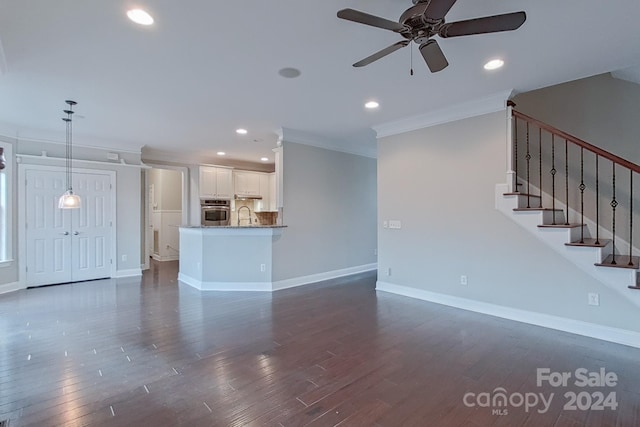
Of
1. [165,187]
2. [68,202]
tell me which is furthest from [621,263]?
[165,187]

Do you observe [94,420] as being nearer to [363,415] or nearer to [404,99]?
[363,415]

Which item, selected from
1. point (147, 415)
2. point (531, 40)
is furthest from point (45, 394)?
point (531, 40)

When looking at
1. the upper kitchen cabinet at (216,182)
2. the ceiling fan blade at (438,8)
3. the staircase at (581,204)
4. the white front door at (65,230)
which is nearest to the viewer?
the ceiling fan blade at (438,8)

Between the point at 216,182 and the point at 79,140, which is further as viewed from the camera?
the point at 216,182

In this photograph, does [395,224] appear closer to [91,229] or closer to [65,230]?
[91,229]

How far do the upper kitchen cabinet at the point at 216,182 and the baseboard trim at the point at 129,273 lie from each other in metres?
2.15

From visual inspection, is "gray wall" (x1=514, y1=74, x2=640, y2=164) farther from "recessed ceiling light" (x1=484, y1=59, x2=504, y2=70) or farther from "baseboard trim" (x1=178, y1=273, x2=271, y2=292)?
"baseboard trim" (x1=178, y1=273, x2=271, y2=292)

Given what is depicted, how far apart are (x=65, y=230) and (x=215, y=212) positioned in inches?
116

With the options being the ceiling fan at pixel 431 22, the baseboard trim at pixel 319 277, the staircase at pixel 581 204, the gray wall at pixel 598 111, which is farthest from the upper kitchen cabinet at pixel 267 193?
the ceiling fan at pixel 431 22

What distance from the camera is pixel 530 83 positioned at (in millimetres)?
3430

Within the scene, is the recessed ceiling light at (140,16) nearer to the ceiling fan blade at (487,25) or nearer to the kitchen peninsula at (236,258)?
the ceiling fan blade at (487,25)

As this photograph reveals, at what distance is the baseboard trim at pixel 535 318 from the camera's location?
3102 mm

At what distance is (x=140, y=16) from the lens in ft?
7.27

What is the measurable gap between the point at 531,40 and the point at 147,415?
396cm
